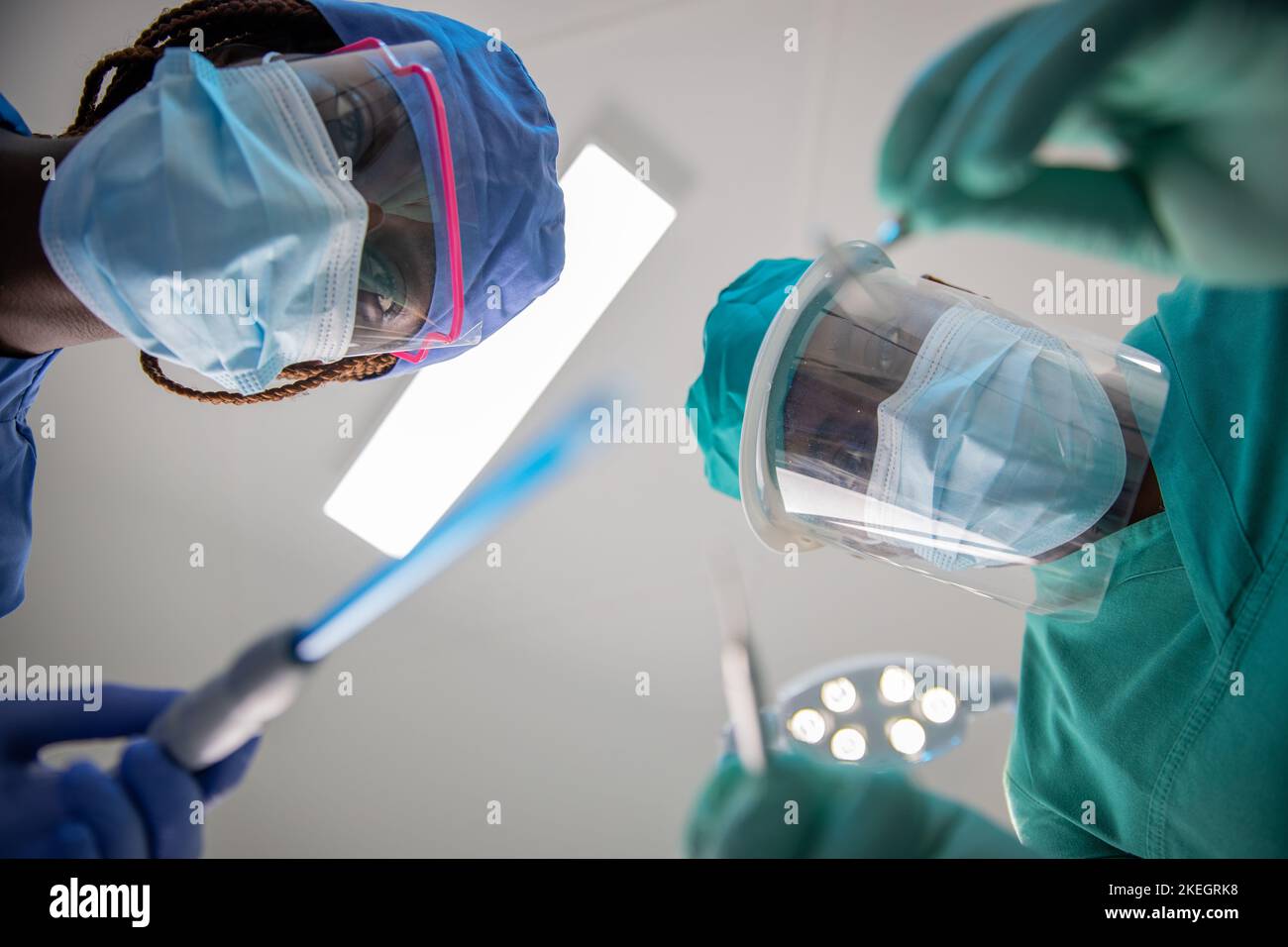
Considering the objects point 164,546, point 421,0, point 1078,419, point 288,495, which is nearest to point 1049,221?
point 1078,419

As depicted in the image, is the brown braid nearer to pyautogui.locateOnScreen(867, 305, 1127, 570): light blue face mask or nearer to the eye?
the eye

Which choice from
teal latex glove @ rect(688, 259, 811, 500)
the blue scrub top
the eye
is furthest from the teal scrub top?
the blue scrub top

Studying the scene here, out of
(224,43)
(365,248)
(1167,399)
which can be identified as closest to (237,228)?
(365,248)

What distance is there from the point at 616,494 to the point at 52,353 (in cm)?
107

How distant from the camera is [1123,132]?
862mm

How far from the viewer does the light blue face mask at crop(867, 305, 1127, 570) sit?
3.09ft

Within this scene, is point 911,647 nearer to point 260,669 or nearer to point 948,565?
point 948,565

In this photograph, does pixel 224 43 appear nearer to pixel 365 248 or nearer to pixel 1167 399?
pixel 365 248

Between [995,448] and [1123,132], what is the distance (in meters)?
0.38

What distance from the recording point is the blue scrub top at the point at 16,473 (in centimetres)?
105

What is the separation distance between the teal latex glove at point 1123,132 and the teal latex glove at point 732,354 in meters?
0.40

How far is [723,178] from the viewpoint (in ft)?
5.63

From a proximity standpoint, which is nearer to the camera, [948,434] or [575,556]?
[948,434]

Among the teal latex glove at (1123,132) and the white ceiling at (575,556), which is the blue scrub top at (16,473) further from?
the teal latex glove at (1123,132)
